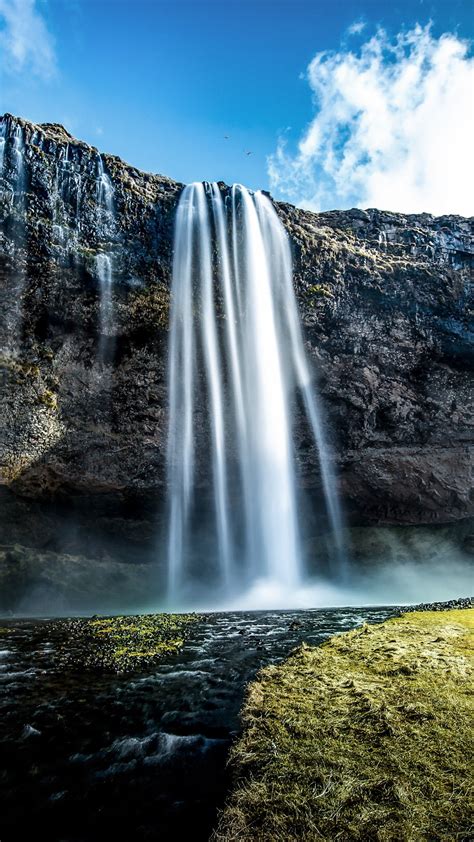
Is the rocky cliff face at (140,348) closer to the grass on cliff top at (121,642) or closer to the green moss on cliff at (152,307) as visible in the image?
the green moss on cliff at (152,307)

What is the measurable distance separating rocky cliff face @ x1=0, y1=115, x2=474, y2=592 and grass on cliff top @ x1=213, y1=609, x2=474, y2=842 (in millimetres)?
19425

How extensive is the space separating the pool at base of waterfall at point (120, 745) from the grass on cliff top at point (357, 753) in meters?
0.42

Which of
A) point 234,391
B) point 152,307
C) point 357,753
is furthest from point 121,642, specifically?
point 152,307

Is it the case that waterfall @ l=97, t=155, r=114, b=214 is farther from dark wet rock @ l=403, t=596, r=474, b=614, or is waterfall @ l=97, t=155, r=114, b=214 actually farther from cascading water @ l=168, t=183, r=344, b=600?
dark wet rock @ l=403, t=596, r=474, b=614

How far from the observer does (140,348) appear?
84.2 feet

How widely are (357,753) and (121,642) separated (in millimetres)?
8736

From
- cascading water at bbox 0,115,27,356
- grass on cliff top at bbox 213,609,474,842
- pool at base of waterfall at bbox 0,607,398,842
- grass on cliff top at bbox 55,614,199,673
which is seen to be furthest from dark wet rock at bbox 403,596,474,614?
cascading water at bbox 0,115,27,356

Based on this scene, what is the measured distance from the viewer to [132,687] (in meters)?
7.59

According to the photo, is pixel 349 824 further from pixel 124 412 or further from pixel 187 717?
pixel 124 412

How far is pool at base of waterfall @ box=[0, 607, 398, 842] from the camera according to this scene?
12.8 feet

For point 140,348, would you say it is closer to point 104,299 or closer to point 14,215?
point 104,299

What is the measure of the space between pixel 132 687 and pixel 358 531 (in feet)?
77.3

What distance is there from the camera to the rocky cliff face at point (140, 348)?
23.8m

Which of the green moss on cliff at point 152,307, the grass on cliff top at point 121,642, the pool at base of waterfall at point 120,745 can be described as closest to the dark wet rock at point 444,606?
the pool at base of waterfall at point 120,745
